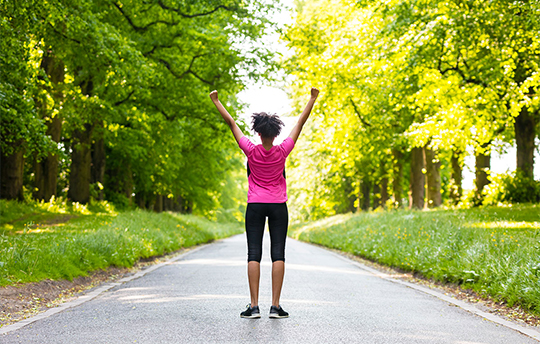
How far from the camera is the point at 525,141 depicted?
19.1 m

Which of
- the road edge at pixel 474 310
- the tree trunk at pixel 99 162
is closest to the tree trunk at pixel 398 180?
the tree trunk at pixel 99 162

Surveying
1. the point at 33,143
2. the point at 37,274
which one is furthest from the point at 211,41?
the point at 37,274

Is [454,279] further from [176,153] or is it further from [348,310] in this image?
[176,153]

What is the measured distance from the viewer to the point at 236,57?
19516 mm

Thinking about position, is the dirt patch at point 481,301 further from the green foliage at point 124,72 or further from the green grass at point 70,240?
the green foliage at point 124,72

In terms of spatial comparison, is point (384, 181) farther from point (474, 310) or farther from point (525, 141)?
point (474, 310)

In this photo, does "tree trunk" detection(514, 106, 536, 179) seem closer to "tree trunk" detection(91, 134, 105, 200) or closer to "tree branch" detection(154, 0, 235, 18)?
"tree branch" detection(154, 0, 235, 18)

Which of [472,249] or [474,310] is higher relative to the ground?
[472,249]

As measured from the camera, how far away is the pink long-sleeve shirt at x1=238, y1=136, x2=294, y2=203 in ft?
18.2

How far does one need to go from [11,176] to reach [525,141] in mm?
18271

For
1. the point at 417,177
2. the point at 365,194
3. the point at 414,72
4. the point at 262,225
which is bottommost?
the point at 365,194

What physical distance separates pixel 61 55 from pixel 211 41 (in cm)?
575

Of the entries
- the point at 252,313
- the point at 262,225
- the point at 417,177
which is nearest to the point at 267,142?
the point at 262,225

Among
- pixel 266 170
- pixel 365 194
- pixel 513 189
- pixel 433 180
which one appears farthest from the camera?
pixel 365 194
